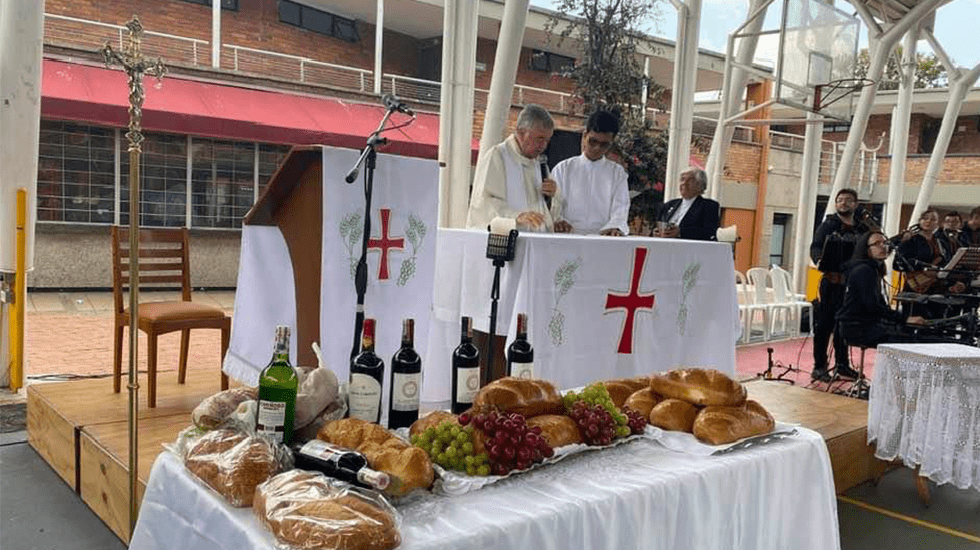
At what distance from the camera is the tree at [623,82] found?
692cm

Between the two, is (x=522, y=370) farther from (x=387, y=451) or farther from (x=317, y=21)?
(x=317, y=21)

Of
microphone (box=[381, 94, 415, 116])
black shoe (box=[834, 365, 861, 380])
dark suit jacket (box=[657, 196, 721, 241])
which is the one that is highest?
microphone (box=[381, 94, 415, 116])

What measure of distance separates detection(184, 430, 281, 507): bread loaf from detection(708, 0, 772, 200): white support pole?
25.3 ft

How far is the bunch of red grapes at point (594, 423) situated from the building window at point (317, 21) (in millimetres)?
12759

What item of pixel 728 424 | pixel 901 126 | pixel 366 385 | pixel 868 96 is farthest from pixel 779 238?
pixel 366 385

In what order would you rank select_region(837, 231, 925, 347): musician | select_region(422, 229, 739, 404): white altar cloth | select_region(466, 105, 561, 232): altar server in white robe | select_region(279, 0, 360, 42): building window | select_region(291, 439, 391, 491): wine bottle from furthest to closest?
select_region(279, 0, 360, 42): building window
select_region(837, 231, 925, 347): musician
select_region(466, 105, 561, 232): altar server in white robe
select_region(422, 229, 739, 404): white altar cloth
select_region(291, 439, 391, 491): wine bottle

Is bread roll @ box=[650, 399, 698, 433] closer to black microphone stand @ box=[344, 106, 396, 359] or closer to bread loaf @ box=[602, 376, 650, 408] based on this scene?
bread loaf @ box=[602, 376, 650, 408]

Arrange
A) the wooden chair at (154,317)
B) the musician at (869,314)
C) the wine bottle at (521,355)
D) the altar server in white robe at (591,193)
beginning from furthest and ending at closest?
the musician at (869,314) < the altar server in white robe at (591,193) < the wooden chair at (154,317) < the wine bottle at (521,355)

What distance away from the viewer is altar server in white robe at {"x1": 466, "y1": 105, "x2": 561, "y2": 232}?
3545 millimetres

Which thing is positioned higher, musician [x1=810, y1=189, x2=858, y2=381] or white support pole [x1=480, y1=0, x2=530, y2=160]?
white support pole [x1=480, y1=0, x2=530, y2=160]

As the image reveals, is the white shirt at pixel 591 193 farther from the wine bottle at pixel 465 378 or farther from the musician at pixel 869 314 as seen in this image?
the wine bottle at pixel 465 378

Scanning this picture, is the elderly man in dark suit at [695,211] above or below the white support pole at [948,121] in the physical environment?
below

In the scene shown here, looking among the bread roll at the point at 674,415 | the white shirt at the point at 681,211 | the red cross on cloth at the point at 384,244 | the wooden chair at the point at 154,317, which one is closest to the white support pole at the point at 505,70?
the white shirt at the point at 681,211

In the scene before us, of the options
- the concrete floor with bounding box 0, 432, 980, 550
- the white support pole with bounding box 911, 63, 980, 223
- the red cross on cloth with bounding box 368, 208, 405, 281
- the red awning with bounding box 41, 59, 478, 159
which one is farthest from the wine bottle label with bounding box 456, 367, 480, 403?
the white support pole with bounding box 911, 63, 980, 223
